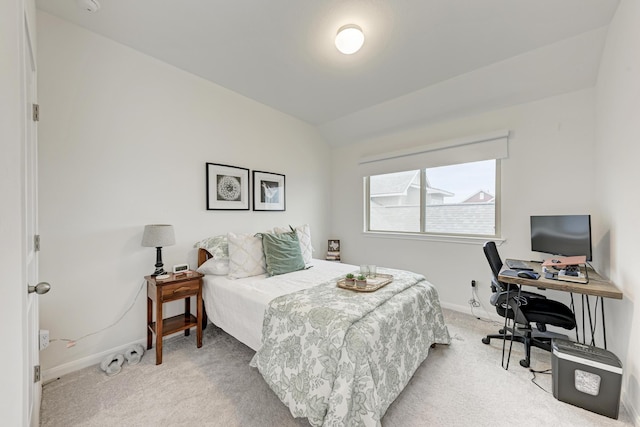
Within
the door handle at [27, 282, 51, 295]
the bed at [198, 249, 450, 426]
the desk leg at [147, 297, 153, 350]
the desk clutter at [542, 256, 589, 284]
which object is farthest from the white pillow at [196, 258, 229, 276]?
the desk clutter at [542, 256, 589, 284]

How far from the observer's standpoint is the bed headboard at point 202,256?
2656 millimetres

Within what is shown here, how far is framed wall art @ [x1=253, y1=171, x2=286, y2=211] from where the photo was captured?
3.26 meters

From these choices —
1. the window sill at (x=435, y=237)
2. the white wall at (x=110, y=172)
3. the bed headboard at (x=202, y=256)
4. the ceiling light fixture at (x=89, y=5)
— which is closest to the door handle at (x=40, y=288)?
the white wall at (x=110, y=172)

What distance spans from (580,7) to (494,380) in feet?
9.40

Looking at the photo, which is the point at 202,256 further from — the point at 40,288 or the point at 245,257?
the point at 40,288

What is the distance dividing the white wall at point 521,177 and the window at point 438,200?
17 cm

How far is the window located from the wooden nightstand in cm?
274

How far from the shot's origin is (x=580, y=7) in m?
1.82

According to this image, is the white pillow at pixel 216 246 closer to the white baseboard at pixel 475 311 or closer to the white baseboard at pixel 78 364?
the white baseboard at pixel 78 364

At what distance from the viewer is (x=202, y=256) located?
2670 mm

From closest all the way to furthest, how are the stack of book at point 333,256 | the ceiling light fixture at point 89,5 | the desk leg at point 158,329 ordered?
the ceiling light fixture at point 89,5 < the desk leg at point 158,329 < the stack of book at point 333,256

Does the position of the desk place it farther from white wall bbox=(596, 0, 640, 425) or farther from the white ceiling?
the white ceiling

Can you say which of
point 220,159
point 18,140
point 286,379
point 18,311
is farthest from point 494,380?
point 220,159

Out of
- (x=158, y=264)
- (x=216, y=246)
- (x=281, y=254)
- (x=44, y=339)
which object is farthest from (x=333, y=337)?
(x=44, y=339)
